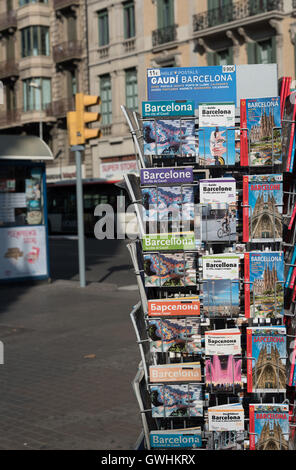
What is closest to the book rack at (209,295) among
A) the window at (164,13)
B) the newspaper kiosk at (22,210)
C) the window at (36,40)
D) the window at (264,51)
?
the newspaper kiosk at (22,210)

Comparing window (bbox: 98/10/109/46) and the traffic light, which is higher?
window (bbox: 98/10/109/46)

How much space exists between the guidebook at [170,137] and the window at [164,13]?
33360 mm

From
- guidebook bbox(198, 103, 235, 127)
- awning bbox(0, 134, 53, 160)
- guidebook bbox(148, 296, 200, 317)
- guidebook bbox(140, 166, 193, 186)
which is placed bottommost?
guidebook bbox(148, 296, 200, 317)

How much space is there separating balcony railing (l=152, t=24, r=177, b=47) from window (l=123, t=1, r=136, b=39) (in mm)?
2125

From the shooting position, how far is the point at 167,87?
4.85m

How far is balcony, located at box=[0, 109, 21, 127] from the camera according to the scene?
48.0 meters

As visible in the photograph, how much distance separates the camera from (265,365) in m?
4.44

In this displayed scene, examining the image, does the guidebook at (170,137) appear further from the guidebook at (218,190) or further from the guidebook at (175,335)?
the guidebook at (175,335)

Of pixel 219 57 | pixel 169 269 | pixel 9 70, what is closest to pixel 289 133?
pixel 169 269

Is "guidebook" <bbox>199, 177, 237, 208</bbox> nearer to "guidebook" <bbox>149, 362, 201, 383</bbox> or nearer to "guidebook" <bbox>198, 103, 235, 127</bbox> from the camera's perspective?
"guidebook" <bbox>198, 103, 235, 127</bbox>

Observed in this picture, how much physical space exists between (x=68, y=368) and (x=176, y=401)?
3514 mm

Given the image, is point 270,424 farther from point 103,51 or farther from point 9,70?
point 9,70

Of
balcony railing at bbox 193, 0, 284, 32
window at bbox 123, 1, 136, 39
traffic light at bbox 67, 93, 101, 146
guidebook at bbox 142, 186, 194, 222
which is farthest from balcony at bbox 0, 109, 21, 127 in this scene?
guidebook at bbox 142, 186, 194, 222

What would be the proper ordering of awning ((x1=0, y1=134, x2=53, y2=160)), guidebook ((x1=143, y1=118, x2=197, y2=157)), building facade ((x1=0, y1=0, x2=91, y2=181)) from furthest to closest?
building facade ((x1=0, y1=0, x2=91, y2=181)), awning ((x1=0, y1=134, x2=53, y2=160)), guidebook ((x1=143, y1=118, x2=197, y2=157))
